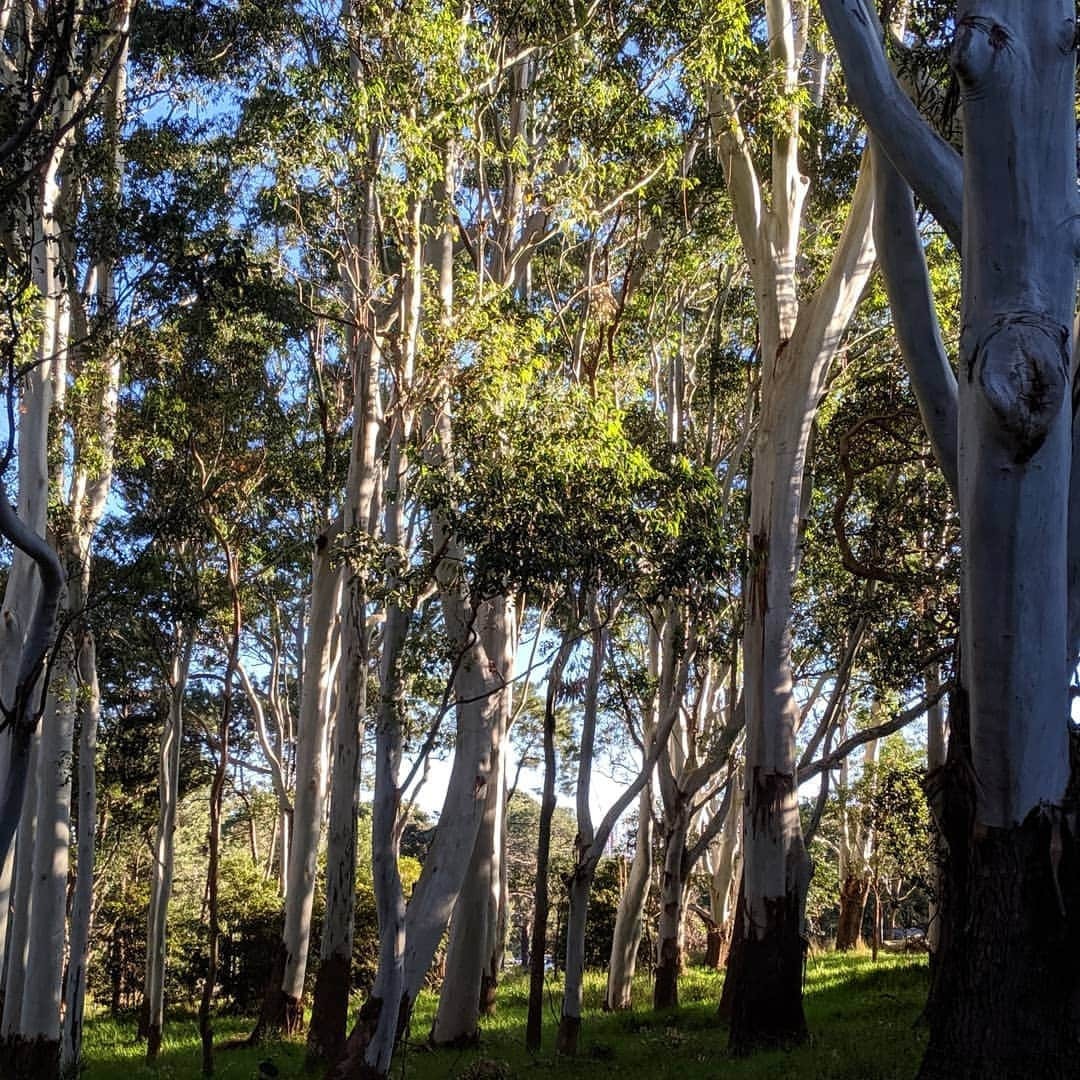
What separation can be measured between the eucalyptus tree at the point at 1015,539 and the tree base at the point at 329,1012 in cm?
746

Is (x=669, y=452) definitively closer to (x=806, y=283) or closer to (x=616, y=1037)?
(x=806, y=283)

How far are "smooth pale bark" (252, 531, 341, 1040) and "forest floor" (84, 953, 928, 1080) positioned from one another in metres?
0.74

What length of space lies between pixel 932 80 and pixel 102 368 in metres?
9.04

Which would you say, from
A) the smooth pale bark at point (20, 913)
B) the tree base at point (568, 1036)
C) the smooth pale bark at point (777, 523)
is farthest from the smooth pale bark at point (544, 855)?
the smooth pale bark at point (20, 913)

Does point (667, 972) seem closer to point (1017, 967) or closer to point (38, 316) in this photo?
point (1017, 967)

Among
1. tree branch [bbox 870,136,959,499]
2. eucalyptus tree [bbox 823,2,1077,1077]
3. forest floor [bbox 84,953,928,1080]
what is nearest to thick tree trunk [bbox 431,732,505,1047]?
forest floor [bbox 84,953,928,1080]

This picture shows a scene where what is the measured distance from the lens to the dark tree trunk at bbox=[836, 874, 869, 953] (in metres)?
21.8

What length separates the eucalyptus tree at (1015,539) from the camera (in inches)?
179

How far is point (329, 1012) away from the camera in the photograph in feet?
35.9

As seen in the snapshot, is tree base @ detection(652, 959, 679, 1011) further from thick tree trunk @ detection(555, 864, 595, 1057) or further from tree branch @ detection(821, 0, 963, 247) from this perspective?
tree branch @ detection(821, 0, 963, 247)

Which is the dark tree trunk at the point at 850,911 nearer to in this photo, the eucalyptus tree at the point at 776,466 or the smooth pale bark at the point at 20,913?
the eucalyptus tree at the point at 776,466

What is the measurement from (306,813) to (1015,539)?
10504 mm

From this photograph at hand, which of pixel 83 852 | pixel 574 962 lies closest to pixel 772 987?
pixel 574 962

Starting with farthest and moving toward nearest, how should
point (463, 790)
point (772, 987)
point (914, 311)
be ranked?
1. point (463, 790)
2. point (772, 987)
3. point (914, 311)
